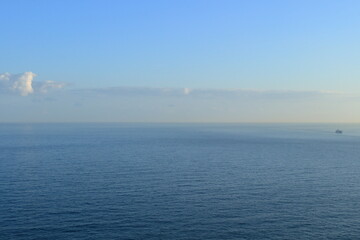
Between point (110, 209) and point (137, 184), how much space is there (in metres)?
21.1

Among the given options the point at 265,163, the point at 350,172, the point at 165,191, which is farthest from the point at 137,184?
the point at 350,172

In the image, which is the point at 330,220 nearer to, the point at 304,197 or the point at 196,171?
the point at 304,197

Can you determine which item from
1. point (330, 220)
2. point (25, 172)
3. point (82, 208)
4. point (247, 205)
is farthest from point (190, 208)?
point (25, 172)

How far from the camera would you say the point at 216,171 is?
111562 millimetres

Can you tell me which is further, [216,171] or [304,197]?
[216,171]

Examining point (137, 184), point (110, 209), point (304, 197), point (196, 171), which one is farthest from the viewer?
point (196, 171)

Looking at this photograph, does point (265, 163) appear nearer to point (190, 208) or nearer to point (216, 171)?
point (216, 171)

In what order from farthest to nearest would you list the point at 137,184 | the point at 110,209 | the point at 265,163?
the point at 265,163
the point at 137,184
the point at 110,209

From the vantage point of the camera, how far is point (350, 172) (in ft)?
371

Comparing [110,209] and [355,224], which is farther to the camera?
[110,209]

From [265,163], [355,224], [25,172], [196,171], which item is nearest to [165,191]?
[196,171]

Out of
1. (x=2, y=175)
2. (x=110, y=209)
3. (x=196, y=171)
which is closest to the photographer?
(x=110, y=209)

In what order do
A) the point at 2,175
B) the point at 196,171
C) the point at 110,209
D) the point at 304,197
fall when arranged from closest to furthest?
1. the point at 110,209
2. the point at 304,197
3. the point at 2,175
4. the point at 196,171

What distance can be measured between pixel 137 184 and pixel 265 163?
191ft
